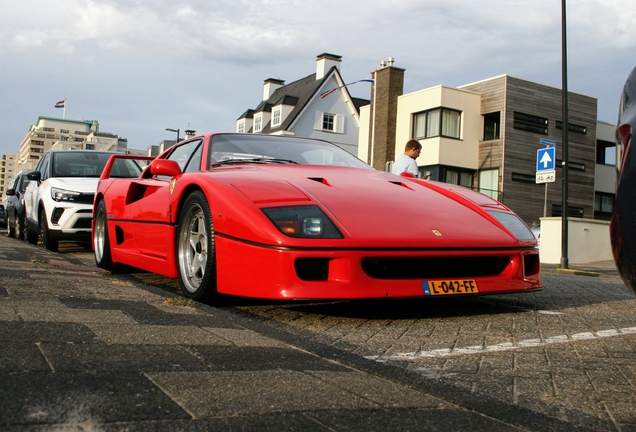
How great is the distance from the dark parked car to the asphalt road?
497 millimetres

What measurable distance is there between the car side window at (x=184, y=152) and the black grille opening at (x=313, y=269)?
7.08 ft

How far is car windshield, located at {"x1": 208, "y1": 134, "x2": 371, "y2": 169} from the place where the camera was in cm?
537

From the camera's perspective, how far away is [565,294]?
19.4 feet

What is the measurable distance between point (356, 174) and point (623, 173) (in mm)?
2960

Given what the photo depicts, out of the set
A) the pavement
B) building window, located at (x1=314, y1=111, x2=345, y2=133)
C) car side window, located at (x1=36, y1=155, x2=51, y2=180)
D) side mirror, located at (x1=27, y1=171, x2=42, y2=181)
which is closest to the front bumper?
the pavement

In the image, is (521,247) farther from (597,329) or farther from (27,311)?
(27,311)

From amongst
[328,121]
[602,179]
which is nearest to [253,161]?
[602,179]

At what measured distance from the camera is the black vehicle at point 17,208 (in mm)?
13188

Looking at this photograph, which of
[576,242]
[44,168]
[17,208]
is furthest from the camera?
[576,242]

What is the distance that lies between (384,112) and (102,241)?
2754 cm

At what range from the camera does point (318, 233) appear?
12.6ft

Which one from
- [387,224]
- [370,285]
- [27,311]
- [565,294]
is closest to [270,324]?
[370,285]

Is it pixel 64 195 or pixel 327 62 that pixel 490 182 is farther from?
pixel 64 195

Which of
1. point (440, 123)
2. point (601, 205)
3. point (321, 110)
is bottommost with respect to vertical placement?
point (601, 205)
